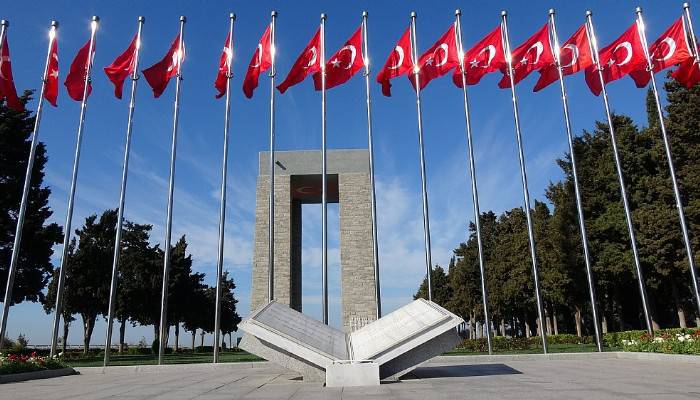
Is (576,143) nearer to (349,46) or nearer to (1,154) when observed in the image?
(349,46)

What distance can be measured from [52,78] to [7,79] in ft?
4.28

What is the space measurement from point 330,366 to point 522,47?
46.6 feet

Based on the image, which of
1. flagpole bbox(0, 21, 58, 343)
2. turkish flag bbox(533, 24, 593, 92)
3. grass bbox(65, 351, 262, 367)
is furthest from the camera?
grass bbox(65, 351, 262, 367)

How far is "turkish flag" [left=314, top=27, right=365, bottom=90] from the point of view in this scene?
17578 mm

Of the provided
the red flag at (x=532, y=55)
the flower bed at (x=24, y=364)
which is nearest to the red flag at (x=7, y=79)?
the flower bed at (x=24, y=364)

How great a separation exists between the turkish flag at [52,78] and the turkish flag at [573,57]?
17.1 m

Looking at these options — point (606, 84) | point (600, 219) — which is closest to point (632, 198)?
point (600, 219)

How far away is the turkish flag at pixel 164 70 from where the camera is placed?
17297 millimetres

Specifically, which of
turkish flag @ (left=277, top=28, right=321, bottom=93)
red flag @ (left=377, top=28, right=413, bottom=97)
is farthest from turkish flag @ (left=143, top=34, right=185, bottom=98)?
red flag @ (left=377, top=28, right=413, bottom=97)

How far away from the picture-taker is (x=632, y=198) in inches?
1139

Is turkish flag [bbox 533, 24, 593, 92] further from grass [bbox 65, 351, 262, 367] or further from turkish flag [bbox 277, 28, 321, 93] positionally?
grass [bbox 65, 351, 262, 367]

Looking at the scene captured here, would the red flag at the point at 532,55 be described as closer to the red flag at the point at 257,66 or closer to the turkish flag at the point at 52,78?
the red flag at the point at 257,66

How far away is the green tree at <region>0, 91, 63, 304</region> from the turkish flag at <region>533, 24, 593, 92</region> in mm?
26739

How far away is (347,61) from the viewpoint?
57.9ft
